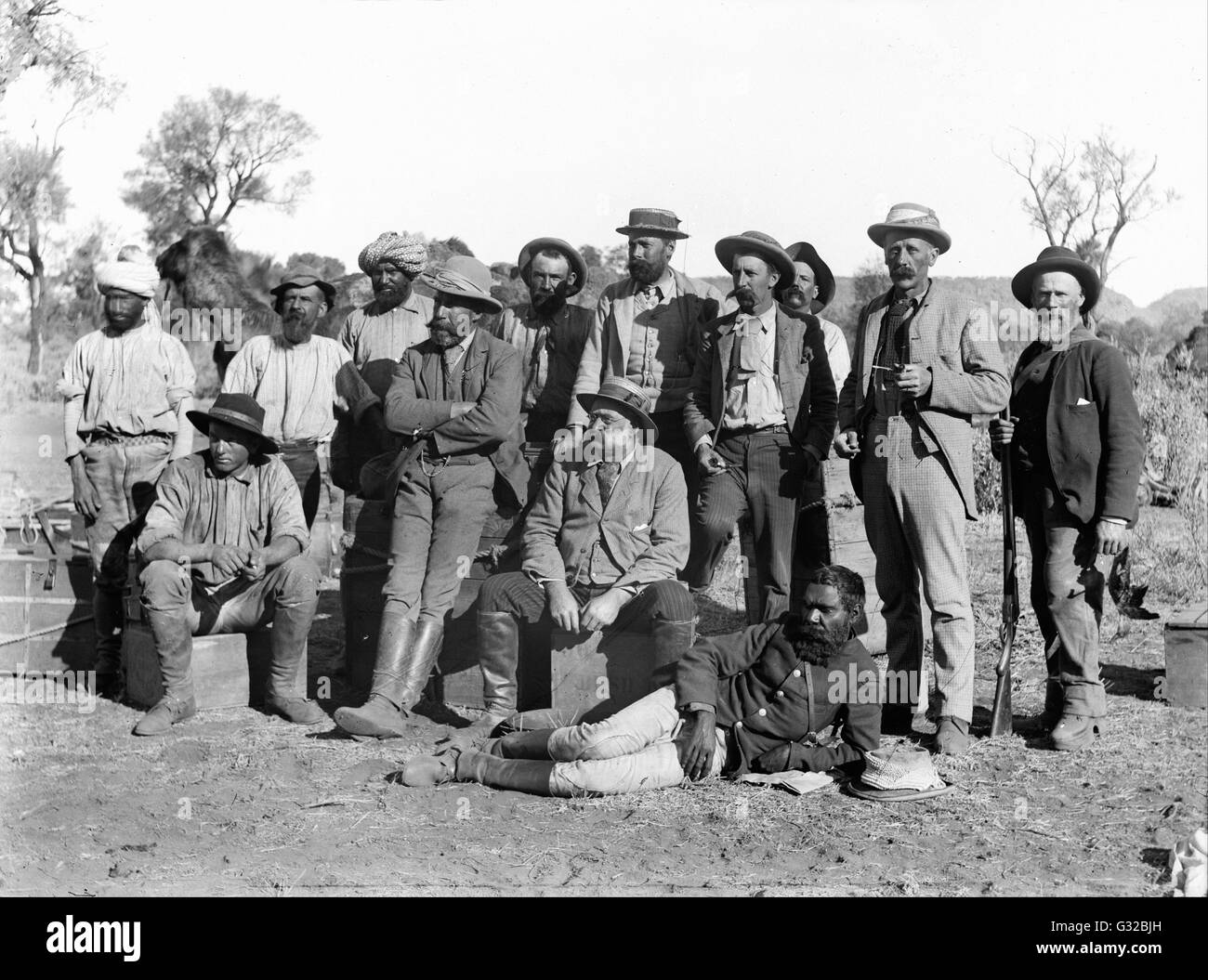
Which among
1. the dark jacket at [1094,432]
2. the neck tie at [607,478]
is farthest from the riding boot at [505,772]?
the dark jacket at [1094,432]

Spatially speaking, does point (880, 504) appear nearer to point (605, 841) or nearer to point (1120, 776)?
point (1120, 776)

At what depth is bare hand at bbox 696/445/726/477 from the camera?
6973 millimetres

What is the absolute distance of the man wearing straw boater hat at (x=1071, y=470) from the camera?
6348 mm

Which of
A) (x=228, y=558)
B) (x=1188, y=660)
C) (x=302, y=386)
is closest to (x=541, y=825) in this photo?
(x=228, y=558)

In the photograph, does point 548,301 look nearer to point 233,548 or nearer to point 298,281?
point 298,281

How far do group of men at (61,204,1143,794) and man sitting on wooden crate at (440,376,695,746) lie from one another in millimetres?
12

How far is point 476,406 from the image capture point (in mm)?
7105

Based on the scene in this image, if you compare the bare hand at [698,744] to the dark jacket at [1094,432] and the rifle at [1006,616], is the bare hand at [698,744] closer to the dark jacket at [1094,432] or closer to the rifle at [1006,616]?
the rifle at [1006,616]

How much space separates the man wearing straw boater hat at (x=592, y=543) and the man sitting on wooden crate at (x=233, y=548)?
1.16m

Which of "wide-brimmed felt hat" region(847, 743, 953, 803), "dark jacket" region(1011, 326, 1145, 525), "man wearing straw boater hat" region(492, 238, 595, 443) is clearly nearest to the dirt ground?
"wide-brimmed felt hat" region(847, 743, 953, 803)

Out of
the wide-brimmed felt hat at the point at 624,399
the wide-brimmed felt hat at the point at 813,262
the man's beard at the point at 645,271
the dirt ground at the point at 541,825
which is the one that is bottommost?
the dirt ground at the point at 541,825

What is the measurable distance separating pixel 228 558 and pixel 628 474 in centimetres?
229

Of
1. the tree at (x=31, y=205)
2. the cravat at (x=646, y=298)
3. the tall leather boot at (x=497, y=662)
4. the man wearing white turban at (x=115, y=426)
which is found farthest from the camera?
the tree at (x=31, y=205)

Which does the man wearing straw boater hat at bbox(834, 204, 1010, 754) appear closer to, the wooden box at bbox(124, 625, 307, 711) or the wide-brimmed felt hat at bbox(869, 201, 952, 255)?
the wide-brimmed felt hat at bbox(869, 201, 952, 255)
